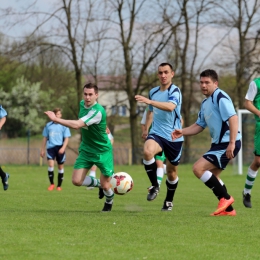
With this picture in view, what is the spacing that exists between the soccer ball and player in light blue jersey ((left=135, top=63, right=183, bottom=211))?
1.41 feet

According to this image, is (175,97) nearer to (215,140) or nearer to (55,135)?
(215,140)

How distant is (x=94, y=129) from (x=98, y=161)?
1.62 ft

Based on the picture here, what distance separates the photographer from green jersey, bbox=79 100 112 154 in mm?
9188

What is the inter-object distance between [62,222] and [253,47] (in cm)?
2746

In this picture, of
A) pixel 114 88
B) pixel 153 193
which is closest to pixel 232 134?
pixel 153 193

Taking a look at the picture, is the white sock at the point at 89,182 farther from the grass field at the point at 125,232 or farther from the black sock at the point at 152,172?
the black sock at the point at 152,172

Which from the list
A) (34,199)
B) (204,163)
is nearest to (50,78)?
(34,199)

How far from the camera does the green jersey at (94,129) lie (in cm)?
919

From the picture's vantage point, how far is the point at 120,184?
33.1 feet

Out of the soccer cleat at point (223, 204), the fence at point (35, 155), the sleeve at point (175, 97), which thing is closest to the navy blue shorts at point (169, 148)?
the sleeve at point (175, 97)

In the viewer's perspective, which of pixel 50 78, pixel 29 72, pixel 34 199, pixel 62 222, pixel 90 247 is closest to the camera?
pixel 90 247

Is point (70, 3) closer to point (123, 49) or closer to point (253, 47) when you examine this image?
point (123, 49)

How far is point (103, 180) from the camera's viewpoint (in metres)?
9.84

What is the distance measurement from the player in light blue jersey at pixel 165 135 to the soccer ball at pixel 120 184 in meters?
0.43
